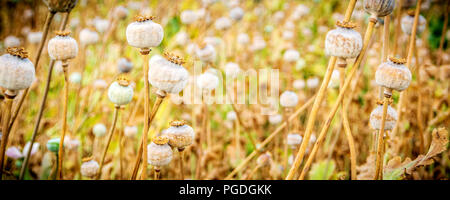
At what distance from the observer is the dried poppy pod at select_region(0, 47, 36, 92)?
0.48 m

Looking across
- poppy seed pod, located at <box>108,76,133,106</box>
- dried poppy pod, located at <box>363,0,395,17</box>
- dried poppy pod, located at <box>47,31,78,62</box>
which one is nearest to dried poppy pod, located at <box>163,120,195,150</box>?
poppy seed pod, located at <box>108,76,133,106</box>

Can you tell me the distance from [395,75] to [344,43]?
0.37 ft

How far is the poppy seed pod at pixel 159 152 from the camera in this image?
21.1 inches

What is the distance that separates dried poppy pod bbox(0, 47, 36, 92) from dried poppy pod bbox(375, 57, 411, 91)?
564 millimetres

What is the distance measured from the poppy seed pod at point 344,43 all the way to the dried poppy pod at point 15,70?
469mm

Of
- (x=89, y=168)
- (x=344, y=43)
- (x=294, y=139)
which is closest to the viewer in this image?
(x=344, y=43)

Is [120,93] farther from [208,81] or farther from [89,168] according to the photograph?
[208,81]

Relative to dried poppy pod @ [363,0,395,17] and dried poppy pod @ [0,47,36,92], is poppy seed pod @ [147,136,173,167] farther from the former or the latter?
dried poppy pod @ [363,0,395,17]

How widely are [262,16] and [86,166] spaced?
1.98 m

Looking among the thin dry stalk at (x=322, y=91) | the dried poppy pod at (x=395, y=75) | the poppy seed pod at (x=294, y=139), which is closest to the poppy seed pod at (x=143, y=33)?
the thin dry stalk at (x=322, y=91)

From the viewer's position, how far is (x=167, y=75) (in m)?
0.49

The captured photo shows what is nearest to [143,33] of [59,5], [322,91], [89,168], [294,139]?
[59,5]

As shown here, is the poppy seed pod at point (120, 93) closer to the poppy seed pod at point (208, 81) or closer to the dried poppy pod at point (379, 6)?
the poppy seed pod at point (208, 81)
